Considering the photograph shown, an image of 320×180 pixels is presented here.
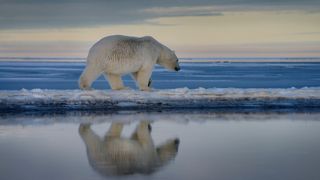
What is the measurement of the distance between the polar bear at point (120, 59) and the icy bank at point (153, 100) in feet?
2.82

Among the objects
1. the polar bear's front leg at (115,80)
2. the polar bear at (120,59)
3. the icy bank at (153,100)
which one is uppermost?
the polar bear at (120,59)

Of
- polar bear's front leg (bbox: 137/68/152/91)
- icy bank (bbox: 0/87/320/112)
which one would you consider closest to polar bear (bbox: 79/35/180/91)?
polar bear's front leg (bbox: 137/68/152/91)

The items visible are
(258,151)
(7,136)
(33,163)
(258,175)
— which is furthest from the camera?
(7,136)

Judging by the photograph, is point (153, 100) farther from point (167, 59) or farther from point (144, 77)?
point (167, 59)

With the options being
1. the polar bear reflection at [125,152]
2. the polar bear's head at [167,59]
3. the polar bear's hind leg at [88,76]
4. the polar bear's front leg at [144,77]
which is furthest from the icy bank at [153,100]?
the polar bear reflection at [125,152]

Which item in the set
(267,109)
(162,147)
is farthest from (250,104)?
(162,147)

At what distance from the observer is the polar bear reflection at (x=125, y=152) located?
659 centimetres

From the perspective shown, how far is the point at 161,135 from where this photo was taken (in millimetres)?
8875

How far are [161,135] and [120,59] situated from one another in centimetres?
508

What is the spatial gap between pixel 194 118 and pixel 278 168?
4360 mm

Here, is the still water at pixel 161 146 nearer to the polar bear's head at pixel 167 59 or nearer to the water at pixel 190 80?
the polar bear's head at pixel 167 59

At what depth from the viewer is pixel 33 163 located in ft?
22.5

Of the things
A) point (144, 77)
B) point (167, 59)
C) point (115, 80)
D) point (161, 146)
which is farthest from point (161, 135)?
point (167, 59)

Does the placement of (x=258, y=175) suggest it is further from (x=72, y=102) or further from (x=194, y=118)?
(x=72, y=102)
